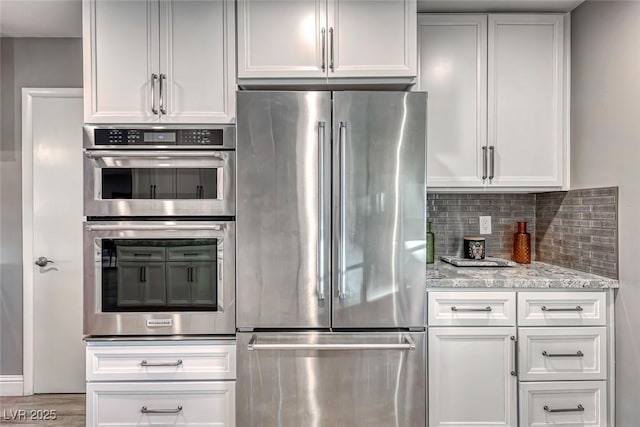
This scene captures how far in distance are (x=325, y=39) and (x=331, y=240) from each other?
1.00m

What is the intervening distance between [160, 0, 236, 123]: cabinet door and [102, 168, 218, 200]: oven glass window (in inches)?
10.6

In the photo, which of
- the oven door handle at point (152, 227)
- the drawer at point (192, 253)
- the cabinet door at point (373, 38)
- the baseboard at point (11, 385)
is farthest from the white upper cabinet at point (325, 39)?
the baseboard at point (11, 385)

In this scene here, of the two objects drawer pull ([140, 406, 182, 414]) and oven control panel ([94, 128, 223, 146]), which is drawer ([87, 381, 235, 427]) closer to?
drawer pull ([140, 406, 182, 414])

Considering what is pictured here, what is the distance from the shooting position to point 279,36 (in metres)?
1.90

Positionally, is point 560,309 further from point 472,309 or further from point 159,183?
point 159,183

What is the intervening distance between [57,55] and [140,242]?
5.57 feet

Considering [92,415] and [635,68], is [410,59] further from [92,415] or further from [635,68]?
[92,415]

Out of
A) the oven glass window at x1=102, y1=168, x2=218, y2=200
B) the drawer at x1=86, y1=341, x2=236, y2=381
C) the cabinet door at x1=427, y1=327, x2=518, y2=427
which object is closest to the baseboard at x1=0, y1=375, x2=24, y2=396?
the drawer at x1=86, y1=341, x2=236, y2=381

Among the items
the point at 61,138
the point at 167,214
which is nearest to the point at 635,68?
the point at 167,214

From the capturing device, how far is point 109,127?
6.18 feet

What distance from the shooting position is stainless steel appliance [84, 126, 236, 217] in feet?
6.08

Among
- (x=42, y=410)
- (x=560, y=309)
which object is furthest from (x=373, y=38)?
(x=42, y=410)

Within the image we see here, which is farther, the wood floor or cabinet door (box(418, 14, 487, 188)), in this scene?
the wood floor

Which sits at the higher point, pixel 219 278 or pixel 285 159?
pixel 285 159
